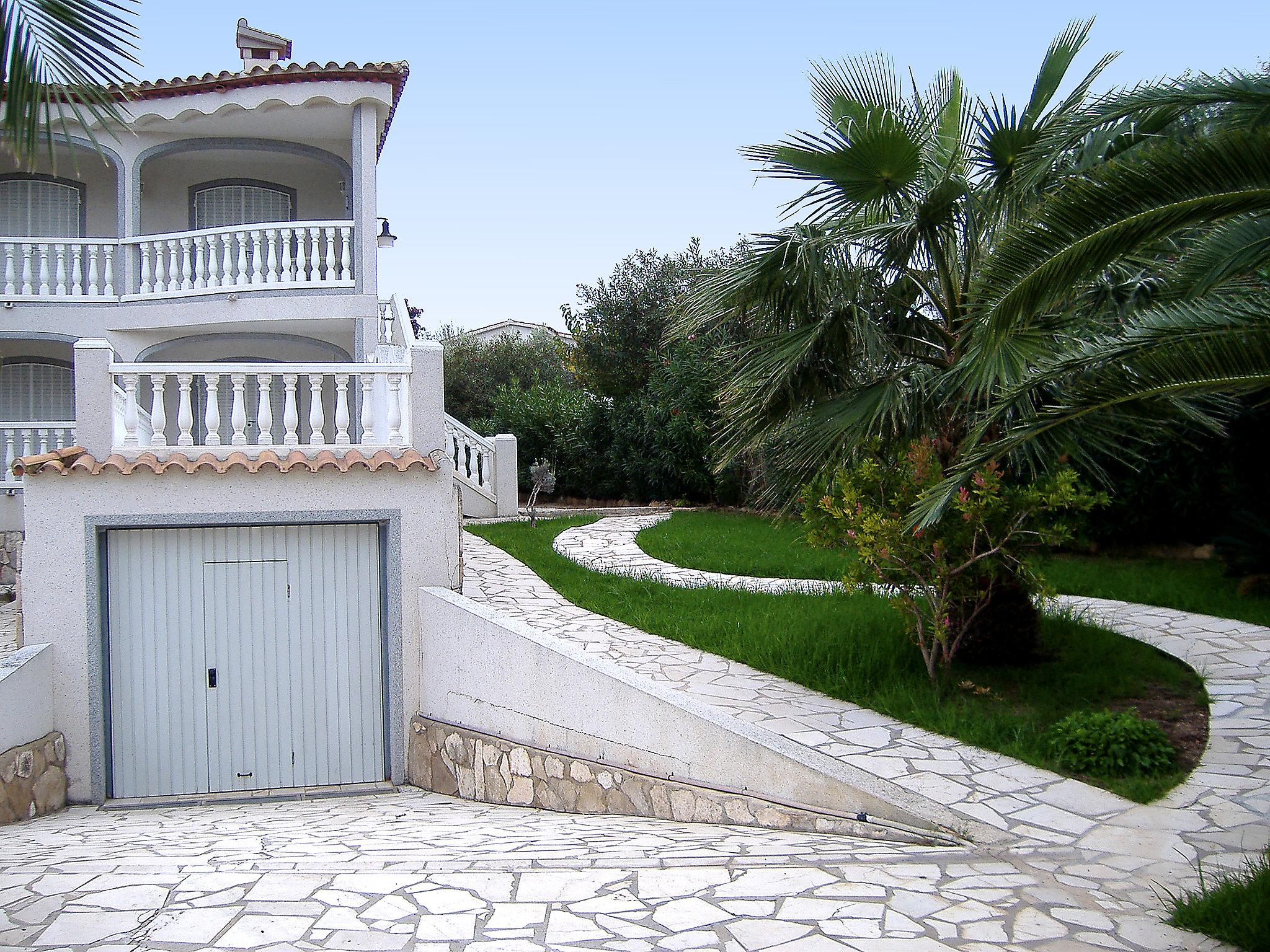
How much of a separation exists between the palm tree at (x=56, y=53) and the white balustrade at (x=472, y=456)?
13.5 m

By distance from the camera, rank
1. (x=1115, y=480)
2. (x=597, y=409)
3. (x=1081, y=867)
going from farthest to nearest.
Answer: (x=597, y=409)
(x=1115, y=480)
(x=1081, y=867)

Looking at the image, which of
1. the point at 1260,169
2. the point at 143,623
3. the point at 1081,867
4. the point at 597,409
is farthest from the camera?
the point at 597,409

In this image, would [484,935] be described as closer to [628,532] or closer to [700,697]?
[700,697]

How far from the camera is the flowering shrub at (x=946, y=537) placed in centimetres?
706

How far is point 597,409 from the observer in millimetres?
22609

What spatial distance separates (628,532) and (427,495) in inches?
336

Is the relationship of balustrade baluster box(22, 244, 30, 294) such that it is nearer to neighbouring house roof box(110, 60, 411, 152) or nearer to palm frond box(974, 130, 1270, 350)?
neighbouring house roof box(110, 60, 411, 152)

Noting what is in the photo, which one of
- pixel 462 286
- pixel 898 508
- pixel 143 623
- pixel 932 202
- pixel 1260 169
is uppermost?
pixel 462 286

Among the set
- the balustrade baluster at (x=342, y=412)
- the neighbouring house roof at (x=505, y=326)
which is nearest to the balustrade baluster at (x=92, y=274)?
the balustrade baluster at (x=342, y=412)

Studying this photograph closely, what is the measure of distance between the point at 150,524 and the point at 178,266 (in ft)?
28.0

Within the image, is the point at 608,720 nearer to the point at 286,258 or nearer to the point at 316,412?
the point at 316,412

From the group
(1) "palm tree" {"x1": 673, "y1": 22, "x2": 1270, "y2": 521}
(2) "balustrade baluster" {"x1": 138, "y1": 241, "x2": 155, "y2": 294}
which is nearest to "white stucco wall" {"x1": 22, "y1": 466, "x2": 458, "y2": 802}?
(1) "palm tree" {"x1": 673, "y1": 22, "x2": 1270, "y2": 521}

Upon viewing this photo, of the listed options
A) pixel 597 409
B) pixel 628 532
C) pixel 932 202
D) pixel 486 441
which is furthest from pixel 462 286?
pixel 932 202

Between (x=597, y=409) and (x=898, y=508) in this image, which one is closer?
(x=898, y=508)
